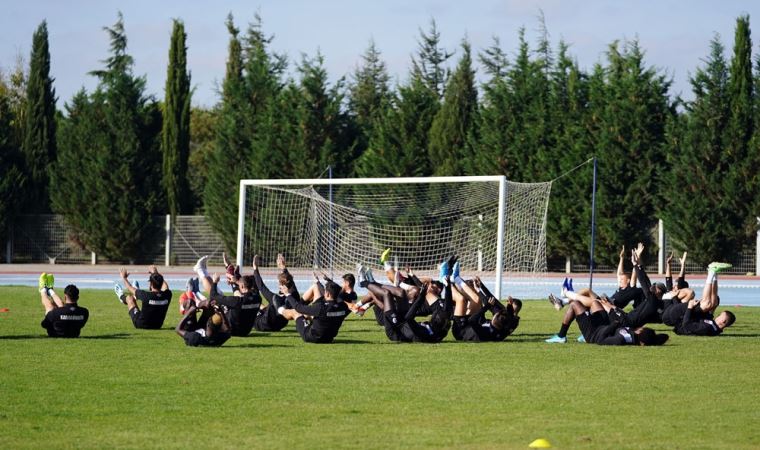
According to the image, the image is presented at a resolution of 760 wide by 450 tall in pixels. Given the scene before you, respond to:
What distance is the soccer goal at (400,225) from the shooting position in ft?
107

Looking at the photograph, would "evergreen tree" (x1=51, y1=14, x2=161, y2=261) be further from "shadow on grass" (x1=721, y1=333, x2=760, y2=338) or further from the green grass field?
"shadow on grass" (x1=721, y1=333, x2=760, y2=338)

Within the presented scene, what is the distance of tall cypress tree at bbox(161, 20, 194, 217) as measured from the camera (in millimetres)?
49781

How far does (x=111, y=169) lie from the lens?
48.9 m

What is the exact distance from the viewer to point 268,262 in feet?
135

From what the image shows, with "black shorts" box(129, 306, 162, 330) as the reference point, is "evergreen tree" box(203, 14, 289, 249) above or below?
above

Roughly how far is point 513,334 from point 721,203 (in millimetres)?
23083

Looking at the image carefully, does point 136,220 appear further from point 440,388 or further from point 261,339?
point 440,388

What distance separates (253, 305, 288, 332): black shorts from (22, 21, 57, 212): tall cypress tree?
1329 inches

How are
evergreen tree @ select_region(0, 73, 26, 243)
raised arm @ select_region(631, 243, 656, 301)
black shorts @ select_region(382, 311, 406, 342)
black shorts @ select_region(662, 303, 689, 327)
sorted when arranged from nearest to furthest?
black shorts @ select_region(382, 311, 406, 342), raised arm @ select_region(631, 243, 656, 301), black shorts @ select_region(662, 303, 689, 327), evergreen tree @ select_region(0, 73, 26, 243)

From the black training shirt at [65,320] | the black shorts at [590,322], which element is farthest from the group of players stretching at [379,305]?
the black training shirt at [65,320]

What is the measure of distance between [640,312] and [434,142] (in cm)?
2674

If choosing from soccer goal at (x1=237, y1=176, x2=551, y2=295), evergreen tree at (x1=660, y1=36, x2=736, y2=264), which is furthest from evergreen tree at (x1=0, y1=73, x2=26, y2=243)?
evergreen tree at (x1=660, y1=36, x2=736, y2=264)

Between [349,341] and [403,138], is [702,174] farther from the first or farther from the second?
[349,341]

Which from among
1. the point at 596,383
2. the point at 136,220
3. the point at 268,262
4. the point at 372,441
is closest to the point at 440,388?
the point at 596,383
